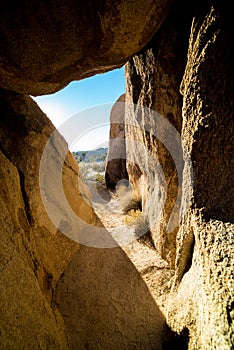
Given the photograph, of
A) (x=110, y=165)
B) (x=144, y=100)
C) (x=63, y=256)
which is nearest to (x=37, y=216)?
(x=63, y=256)

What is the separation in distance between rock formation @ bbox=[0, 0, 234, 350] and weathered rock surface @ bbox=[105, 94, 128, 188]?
703 centimetres

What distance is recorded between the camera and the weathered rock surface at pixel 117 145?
11031 millimetres

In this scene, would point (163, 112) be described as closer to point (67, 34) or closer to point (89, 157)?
point (67, 34)

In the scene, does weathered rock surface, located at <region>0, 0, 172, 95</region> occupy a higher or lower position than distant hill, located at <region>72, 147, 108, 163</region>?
higher

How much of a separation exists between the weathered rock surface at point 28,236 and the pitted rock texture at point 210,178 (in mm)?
1560

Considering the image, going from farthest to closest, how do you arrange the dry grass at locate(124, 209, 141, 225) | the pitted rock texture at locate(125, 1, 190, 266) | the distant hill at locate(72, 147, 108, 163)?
the distant hill at locate(72, 147, 108, 163) → the dry grass at locate(124, 209, 141, 225) → the pitted rock texture at locate(125, 1, 190, 266)

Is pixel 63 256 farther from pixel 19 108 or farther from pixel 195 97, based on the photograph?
pixel 195 97

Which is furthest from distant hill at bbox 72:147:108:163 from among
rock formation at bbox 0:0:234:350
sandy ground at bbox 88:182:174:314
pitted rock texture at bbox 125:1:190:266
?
rock formation at bbox 0:0:234:350

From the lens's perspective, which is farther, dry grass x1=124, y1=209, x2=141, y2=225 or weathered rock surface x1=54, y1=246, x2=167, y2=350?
dry grass x1=124, y1=209, x2=141, y2=225

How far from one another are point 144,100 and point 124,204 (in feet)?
15.2

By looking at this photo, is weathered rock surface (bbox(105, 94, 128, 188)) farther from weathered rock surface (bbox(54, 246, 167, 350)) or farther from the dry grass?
weathered rock surface (bbox(54, 246, 167, 350))

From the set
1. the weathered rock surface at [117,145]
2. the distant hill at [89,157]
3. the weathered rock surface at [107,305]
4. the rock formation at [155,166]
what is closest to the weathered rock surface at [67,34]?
the rock formation at [155,166]

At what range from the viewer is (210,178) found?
217cm

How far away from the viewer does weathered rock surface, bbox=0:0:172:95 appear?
2.04m
